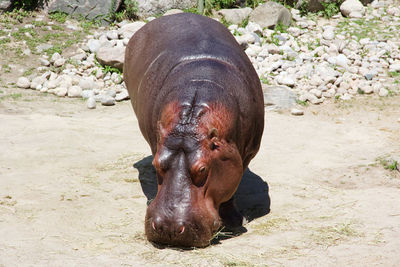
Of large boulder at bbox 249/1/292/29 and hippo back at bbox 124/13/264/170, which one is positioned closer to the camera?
hippo back at bbox 124/13/264/170

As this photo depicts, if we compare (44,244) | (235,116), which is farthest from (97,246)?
(235,116)

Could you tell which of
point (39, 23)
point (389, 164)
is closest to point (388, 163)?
point (389, 164)

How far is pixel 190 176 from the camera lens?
3744mm

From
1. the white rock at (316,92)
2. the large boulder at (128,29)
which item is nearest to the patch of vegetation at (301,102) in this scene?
the white rock at (316,92)

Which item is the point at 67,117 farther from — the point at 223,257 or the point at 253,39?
the point at 223,257

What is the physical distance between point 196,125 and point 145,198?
1.68 meters

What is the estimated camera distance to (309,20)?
39.1 ft

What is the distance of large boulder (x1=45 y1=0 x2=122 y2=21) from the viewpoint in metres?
11.8

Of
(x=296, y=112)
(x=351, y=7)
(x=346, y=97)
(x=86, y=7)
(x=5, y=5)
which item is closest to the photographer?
(x=296, y=112)

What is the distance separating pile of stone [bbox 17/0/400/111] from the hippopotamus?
4095 millimetres

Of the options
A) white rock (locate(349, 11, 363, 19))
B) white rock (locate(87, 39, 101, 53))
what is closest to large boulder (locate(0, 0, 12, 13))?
white rock (locate(87, 39, 101, 53))

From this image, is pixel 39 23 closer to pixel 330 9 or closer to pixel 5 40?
pixel 5 40

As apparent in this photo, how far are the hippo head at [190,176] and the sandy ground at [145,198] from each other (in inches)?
7.2

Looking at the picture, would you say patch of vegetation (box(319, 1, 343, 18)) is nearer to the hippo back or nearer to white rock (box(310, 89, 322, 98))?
white rock (box(310, 89, 322, 98))
